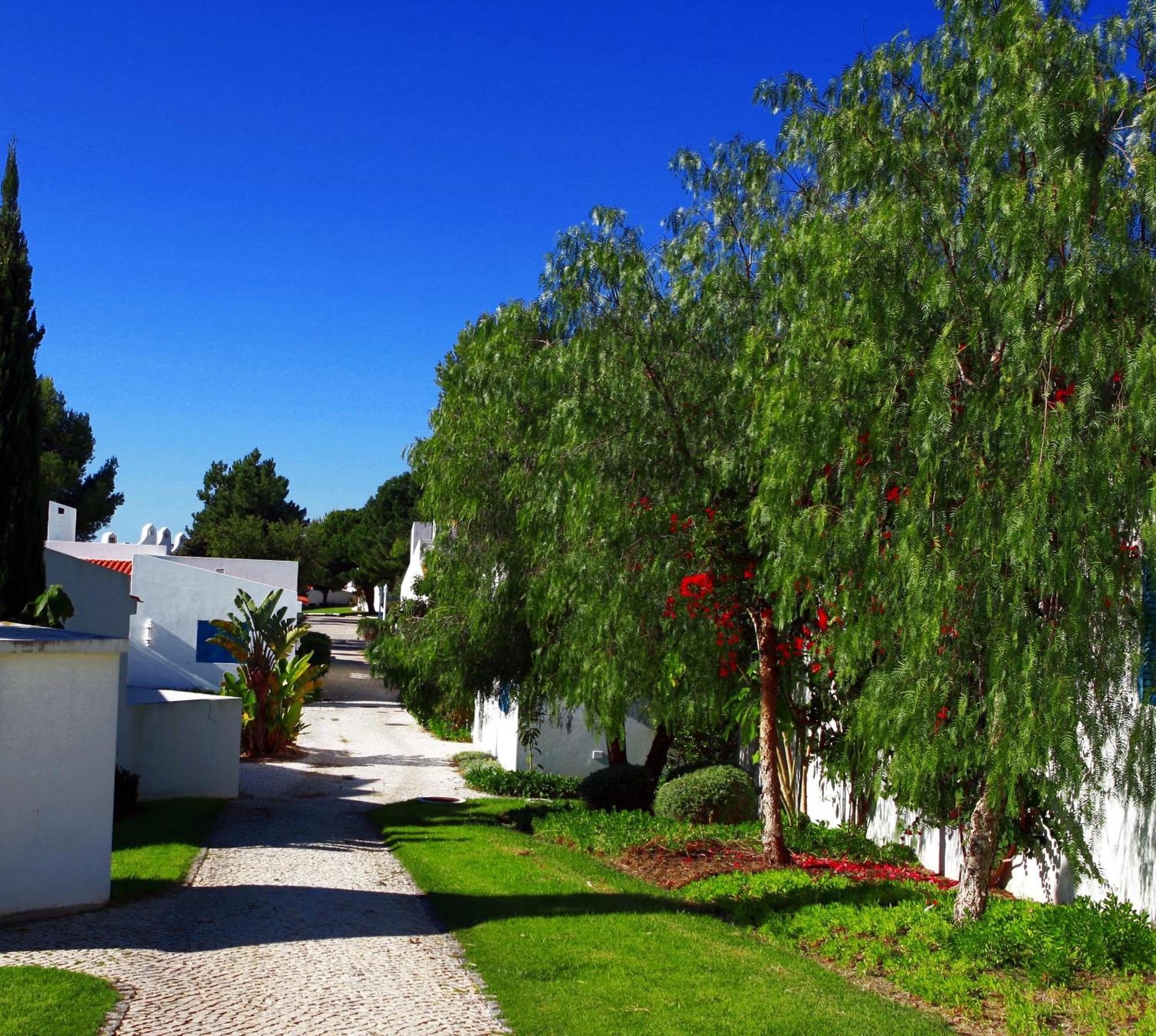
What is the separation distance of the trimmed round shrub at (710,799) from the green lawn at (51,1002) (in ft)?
31.2

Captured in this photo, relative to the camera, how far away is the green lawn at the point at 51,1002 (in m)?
6.09

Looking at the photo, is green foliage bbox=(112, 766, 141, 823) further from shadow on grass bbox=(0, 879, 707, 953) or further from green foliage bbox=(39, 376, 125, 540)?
green foliage bbox=(39, 376, 125, 540)

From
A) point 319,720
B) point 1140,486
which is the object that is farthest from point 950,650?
→ point 319,720

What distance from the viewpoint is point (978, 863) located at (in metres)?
8.55

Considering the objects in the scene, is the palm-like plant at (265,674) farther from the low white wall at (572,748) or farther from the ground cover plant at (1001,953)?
the ground cover plant at (1001,953)

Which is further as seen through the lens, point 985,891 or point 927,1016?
point 985,891

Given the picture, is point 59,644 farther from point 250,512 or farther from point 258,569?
point 250,512

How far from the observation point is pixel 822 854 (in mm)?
13219

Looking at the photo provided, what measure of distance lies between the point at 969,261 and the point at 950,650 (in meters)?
2.58

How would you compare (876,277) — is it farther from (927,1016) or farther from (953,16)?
(927,1016)

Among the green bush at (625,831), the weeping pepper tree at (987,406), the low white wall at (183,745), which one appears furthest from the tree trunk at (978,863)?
the low white wall at (183,745)

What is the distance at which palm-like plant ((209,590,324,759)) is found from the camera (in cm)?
2441

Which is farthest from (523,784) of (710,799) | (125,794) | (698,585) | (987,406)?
(987,406)

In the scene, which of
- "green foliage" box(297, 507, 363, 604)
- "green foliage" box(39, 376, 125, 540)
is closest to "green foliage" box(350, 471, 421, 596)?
"green foliage" box(297, 507, 363, 604)
